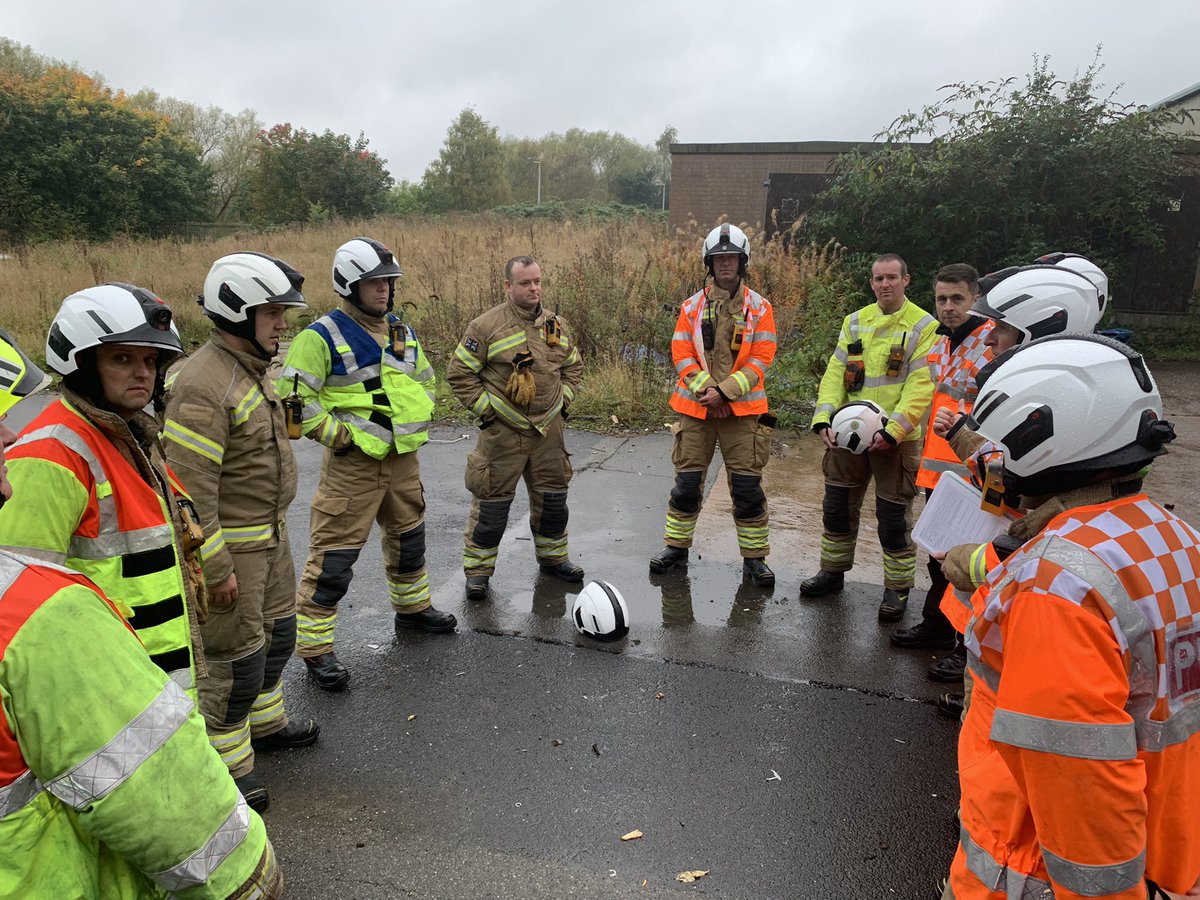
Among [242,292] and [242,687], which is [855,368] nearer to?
[242,292]

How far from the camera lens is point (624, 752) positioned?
3.62m

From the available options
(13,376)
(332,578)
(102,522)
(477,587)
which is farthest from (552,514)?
(13,376)

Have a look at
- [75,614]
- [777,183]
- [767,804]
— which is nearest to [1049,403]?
[75,614]

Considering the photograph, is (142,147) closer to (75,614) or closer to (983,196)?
(983,196)

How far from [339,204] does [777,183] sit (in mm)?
18247

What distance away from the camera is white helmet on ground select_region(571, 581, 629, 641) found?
4.53 m

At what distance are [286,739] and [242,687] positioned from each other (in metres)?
0.52

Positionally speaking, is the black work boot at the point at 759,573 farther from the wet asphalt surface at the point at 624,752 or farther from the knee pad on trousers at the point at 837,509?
the knee pad on trousers at the point at 837,509

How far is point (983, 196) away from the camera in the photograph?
13.2 meters

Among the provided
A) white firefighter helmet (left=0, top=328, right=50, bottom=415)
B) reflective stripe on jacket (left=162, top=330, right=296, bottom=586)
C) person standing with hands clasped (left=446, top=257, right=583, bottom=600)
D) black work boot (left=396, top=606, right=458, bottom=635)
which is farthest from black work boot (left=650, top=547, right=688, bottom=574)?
white firefighter helmet (left=0, top=328, right=50, bottom=415)

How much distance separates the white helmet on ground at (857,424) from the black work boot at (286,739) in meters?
3.35

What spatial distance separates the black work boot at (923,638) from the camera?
4.58 m

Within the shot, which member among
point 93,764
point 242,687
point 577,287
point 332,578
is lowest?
point 242,687

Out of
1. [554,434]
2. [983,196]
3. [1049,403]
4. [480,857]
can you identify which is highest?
[983,196]
